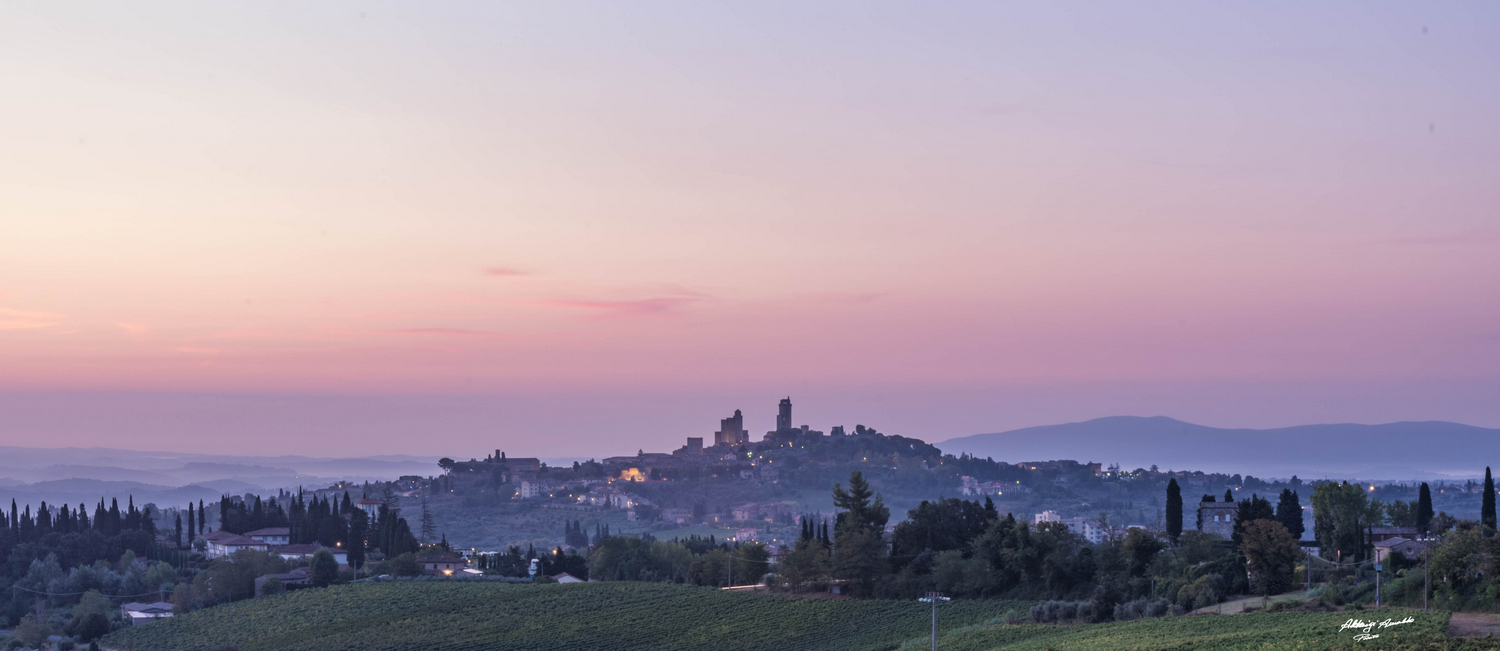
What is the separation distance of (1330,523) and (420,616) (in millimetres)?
50843

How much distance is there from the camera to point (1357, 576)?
52656mm

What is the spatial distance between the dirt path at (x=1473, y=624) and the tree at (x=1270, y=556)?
12.0m

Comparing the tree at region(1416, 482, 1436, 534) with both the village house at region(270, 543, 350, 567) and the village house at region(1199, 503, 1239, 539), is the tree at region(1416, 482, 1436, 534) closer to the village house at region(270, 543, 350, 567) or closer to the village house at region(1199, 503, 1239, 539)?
the village house at region(1199, 503, 1239, 539)

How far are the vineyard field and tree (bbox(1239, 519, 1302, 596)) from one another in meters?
8.92

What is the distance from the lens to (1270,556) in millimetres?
52781

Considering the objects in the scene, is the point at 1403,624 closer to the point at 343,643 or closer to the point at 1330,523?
the point at 1330,523

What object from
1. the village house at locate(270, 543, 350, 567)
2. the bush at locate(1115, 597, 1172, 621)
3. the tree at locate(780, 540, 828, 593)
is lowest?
the village house at locate(270, 543, 350, 567)

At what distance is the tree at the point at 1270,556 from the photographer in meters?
52.5

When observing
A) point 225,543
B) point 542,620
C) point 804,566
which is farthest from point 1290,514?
point 225,543

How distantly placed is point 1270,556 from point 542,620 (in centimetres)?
3773

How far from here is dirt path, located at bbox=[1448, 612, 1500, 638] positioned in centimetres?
3516

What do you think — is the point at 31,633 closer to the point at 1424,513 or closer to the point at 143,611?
the point at 143,611

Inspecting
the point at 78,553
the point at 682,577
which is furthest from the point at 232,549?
the point at 682,577
